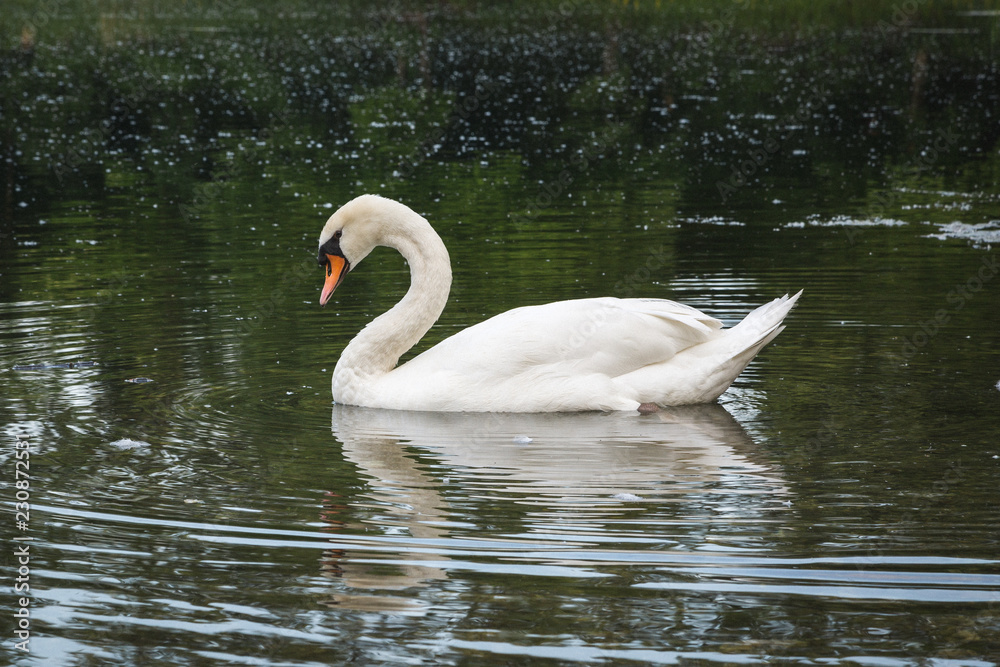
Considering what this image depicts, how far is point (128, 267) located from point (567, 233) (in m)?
5.90

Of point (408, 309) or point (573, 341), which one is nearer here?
point (573, 341)

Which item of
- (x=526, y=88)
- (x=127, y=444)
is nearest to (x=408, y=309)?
(x=127, y=444)

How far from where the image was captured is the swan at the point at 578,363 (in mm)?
9586

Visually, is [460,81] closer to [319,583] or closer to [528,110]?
[528,110]

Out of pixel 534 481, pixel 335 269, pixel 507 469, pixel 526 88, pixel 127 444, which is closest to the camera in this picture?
pixel 534 481

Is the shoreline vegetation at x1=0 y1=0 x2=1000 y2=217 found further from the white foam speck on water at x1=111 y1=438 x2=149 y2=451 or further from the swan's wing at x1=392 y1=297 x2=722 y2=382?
the white foam speck on water at x1=111 y1=438 x2=149 y2=451

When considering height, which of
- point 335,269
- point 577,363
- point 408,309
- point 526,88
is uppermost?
point 526,88

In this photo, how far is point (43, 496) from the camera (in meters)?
7.68

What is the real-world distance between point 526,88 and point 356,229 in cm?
3289

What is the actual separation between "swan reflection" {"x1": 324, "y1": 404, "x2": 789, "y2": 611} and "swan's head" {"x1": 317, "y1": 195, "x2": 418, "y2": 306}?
1.18 meters

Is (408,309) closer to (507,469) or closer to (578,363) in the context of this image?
(578,363)

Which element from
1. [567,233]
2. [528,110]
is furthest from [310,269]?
[528,110]

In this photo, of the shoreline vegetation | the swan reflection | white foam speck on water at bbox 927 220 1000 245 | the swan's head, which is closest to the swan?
the swan reflection

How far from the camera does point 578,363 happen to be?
9.67 m
